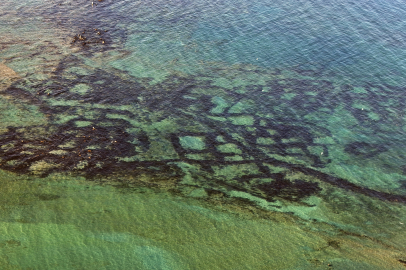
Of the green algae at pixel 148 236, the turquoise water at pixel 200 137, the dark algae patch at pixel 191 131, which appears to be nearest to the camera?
the green algae at pixel 148 236

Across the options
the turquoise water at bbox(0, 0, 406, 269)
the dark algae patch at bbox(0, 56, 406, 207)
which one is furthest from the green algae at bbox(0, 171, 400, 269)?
the dark algae patch at bbox(0, 56, 406, 207)

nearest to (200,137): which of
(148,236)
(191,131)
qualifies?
(191,131)

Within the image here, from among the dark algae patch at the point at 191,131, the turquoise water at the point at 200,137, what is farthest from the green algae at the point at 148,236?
the dark algae patch at the point at 191,131

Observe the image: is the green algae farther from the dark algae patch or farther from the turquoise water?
the dark algae patch

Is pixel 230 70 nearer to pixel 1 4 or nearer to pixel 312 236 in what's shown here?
pixel 312 236

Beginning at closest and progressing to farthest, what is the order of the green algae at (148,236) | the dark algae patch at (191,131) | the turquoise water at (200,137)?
1. the green algae at (148,236)
2. the turquoise water at (200,137)
3. the dark algae patch at (191,131)

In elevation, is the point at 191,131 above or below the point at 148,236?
below

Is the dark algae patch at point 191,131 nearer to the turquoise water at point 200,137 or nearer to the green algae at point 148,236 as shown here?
the turquoise water at point 200,137

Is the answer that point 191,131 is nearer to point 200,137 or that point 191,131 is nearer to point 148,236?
point 200,137
